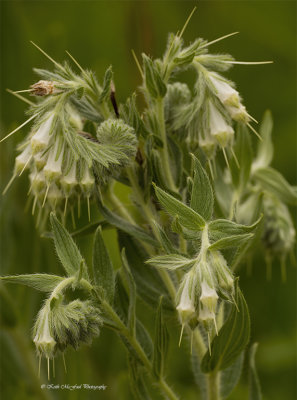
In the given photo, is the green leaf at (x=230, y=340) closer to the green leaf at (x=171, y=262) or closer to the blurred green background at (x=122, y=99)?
the green leaf at (x=171, y=262)

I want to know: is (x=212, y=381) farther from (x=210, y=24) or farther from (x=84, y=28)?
(x=210, y=24)

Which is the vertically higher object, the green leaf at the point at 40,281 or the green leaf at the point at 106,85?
the green leaf at the point at 106,85

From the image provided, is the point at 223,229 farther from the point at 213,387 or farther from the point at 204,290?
the point at 213,387


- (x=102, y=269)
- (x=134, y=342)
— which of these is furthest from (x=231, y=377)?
(x=102, y=269)

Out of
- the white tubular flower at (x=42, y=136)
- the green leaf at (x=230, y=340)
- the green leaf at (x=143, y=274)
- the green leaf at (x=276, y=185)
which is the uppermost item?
the white tubular flower at (x=42, y=136)

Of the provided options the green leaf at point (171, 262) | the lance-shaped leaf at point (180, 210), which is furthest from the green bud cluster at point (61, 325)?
the lance-shaped leaf at point (180, 210)

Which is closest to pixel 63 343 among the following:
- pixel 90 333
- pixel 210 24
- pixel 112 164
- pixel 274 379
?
pixel 90 333
